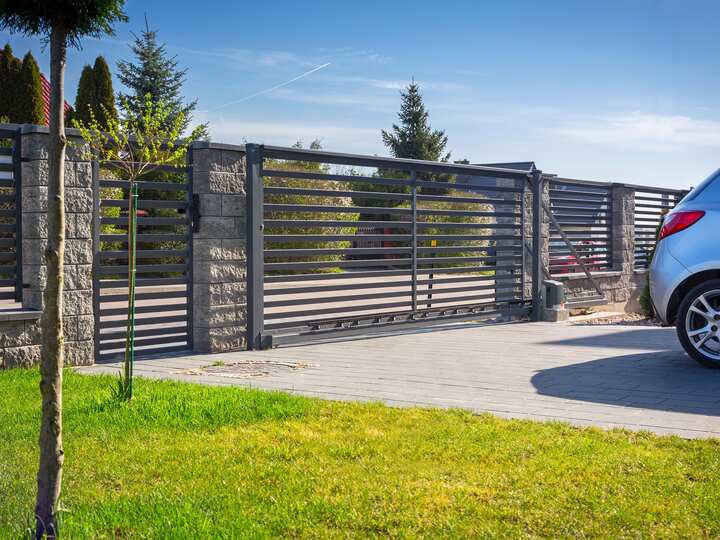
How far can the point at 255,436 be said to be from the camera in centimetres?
541

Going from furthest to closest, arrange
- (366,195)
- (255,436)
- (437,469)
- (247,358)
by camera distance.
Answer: (366,195), (247,358), (255,436), (437,469)

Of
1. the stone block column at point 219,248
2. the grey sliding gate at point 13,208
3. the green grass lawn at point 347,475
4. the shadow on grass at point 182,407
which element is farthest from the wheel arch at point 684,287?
the grey sliding gate at point 13,208

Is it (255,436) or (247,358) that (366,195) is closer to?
(247,358)

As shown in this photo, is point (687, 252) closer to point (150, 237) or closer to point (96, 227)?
point (150, 237)

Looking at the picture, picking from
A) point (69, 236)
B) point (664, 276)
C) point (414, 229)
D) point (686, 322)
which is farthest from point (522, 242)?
point (69, 236)

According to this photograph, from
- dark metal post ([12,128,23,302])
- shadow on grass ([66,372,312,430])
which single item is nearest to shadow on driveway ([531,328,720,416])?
shadow on grass ([66,372,312,430])

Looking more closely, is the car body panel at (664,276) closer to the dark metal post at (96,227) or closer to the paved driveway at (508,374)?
the paved driveway at (508,374)

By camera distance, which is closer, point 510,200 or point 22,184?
point 22,184

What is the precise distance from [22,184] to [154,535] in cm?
558

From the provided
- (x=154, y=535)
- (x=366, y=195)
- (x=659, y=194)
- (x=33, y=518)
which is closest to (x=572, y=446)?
(x=154, y=535)

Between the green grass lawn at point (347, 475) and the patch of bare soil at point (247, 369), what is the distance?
6.11 feet

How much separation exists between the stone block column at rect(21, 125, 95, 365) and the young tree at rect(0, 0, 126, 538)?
4776 millimetres

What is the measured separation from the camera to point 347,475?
179 inches

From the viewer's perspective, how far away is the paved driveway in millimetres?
6406
